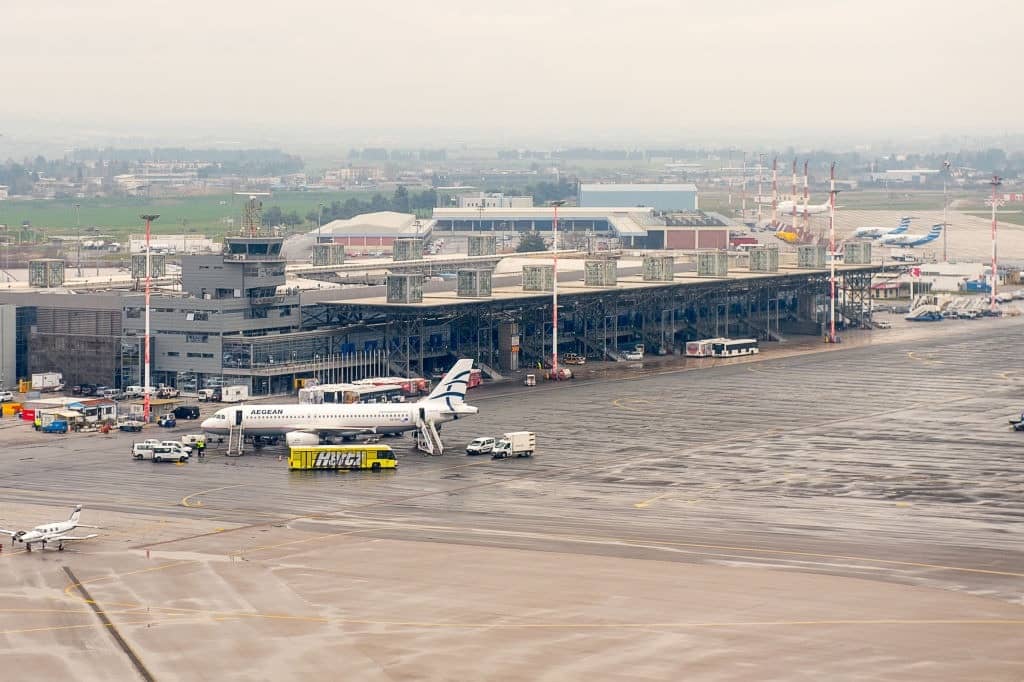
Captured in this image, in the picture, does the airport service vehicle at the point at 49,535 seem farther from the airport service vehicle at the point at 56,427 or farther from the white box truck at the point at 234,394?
the white box truck at the point at 234,394

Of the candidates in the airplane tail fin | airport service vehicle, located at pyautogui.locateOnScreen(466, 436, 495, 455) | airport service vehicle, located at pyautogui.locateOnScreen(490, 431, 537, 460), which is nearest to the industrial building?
the airplane tail fin

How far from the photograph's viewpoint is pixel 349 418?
111 metres

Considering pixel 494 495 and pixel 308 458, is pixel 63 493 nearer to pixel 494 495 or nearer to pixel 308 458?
pixel 308 458

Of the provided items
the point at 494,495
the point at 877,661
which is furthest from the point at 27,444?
the point at 877,661

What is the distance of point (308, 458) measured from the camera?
103688mm

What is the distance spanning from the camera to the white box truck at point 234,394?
132 metres

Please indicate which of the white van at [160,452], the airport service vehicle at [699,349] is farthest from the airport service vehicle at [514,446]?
the airport service vehicle at [699,349]

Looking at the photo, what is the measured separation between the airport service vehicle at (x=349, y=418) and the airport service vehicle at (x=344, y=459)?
592 centimetres

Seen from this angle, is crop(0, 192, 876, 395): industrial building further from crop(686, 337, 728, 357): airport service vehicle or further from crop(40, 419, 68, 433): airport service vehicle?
crop(40, 419, 68, 433): airport service vehicle

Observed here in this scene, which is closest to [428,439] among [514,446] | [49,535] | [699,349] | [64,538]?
[514,446]

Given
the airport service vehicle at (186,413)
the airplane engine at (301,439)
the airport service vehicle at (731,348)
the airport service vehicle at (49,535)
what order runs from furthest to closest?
1. the airport service vehicle at (731,348)
2. the airport service vehicle at (186,413)
3. the airplane engine at (301,439)
4. the airport service vehicle at (49,535)

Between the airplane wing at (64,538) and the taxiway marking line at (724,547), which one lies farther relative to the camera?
the airplane wing at (64,538)

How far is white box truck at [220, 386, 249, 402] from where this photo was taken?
13238 centimetres

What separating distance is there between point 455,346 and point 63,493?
63879 mm
